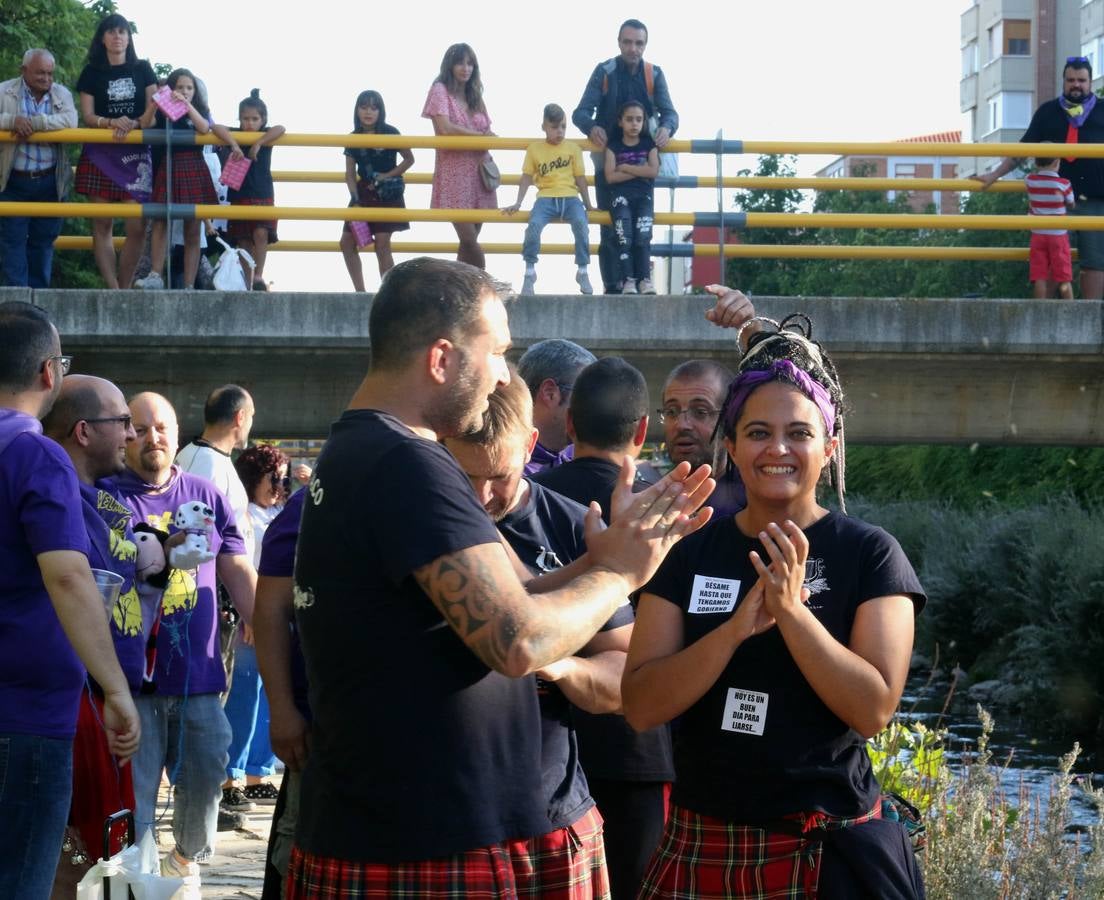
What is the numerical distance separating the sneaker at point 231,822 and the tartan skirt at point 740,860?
14.8 feet

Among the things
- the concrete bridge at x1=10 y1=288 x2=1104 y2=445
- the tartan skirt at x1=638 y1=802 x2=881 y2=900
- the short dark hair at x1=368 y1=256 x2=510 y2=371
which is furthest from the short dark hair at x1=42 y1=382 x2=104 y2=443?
the concrete bridge at x1=10 y1=288 x2=1104 y2=445

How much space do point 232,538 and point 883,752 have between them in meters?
2.90

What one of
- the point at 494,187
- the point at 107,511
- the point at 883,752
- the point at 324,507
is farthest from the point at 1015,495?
the point at 324,507

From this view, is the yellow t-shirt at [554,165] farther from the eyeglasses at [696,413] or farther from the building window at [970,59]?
the building window at [970,59]

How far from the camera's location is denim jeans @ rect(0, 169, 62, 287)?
10.7m

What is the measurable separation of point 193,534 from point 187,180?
5991 mm

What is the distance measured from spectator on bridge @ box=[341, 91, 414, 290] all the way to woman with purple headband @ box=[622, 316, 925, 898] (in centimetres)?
832

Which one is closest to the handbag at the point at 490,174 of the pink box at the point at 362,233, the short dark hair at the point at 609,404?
the pink box at the point at 362,233

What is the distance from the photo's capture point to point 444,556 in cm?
271

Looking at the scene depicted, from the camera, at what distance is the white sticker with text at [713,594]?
11.1 feet

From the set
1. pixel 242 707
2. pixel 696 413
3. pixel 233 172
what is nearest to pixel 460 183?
pixel 233 172

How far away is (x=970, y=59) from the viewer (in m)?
76.5

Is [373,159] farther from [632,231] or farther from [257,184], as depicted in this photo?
[632,231]

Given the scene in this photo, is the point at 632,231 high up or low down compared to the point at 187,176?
down
